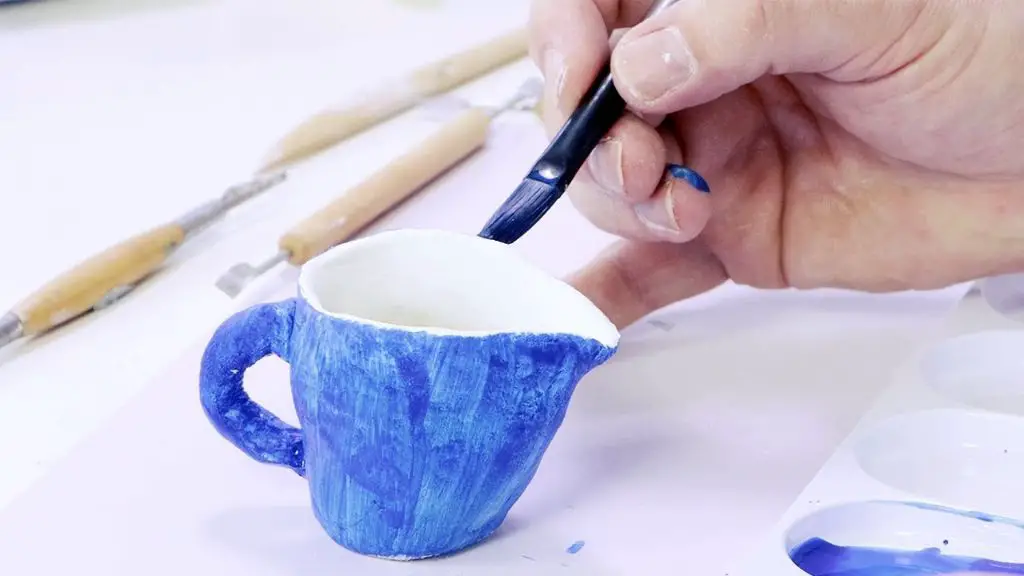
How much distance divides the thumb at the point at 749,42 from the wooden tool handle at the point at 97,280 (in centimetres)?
33

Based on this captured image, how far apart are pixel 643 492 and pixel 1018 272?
30 cm

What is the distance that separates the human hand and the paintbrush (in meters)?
0.01

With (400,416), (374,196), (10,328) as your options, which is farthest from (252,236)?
(400,416)

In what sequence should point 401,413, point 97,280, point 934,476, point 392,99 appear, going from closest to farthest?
point 401,413, point 934,476, point 97,280, point 392,99

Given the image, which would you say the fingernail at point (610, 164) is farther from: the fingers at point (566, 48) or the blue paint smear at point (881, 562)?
the blue paint smear at point (881, 562)

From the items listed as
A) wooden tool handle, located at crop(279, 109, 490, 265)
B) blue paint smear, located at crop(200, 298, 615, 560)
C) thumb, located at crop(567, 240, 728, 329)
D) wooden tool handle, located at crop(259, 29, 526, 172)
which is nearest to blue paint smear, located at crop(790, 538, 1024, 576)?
blue paint smear, located at crop(200, 298, 615, 560)

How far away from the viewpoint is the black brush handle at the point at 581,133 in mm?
540

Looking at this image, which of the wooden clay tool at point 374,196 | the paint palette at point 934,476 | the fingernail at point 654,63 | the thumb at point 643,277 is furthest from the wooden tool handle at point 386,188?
the paint palette at point 934,476

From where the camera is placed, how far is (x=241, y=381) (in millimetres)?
468

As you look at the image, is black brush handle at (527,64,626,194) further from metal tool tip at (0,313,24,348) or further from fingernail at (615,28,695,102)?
metal tool tip at (0,313,24,348)

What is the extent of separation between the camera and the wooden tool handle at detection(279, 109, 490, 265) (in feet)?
2.43

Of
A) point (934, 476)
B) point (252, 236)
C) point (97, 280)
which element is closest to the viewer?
point (934, 476)

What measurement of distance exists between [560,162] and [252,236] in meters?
0.32

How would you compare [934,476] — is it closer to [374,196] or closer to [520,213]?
[520,213]
